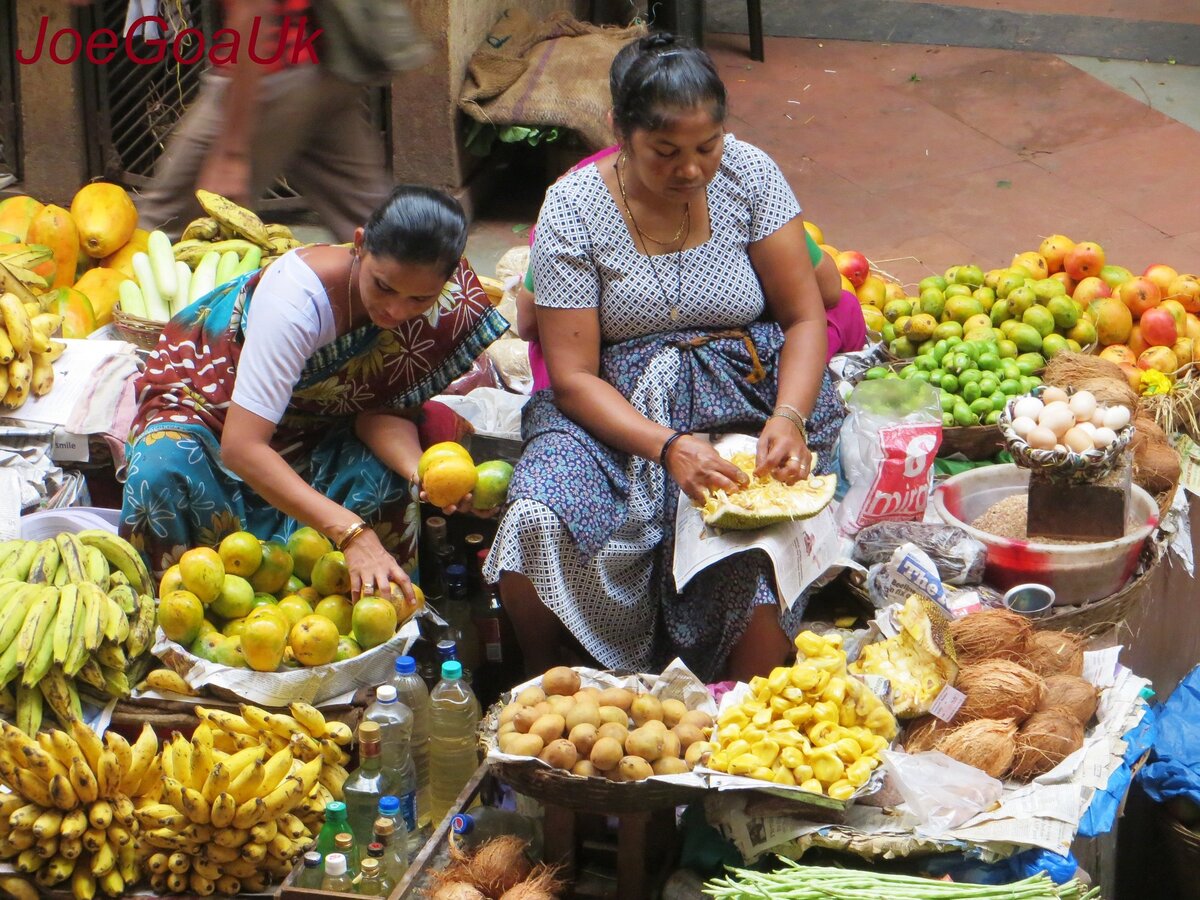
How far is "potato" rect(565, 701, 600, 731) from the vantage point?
2752 millimetres

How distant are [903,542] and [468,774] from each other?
3.79 feet

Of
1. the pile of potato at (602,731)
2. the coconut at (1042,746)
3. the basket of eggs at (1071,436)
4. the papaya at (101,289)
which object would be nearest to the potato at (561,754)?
the pile of potato at (602,731)

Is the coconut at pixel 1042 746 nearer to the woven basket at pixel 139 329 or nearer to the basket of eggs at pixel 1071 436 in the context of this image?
the basket of eggs at pixel 1071 436

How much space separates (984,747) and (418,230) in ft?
4.87

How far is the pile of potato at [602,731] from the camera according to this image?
2688 mm

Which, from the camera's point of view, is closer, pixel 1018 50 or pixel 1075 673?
pixel 1075 673

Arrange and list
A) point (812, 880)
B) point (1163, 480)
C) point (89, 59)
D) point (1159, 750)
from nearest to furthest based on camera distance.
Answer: point (812, 880) < point (1159, 750) < point (1163, 480) < point (89, 59)

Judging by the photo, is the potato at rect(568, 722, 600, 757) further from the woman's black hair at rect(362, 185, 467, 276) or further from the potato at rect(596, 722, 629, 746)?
the woman's black hair at rect(362, 185, 467, 276)

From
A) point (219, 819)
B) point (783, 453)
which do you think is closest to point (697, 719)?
point (783, 453)

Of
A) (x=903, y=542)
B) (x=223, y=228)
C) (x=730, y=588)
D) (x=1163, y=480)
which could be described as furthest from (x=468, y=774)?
(x=223, y=228)

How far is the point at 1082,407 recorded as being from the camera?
11.6 feet

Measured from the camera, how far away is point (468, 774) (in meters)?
3.12

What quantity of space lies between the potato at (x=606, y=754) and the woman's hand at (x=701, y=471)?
2.16ft

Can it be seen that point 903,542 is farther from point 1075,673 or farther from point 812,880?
point 812,880
